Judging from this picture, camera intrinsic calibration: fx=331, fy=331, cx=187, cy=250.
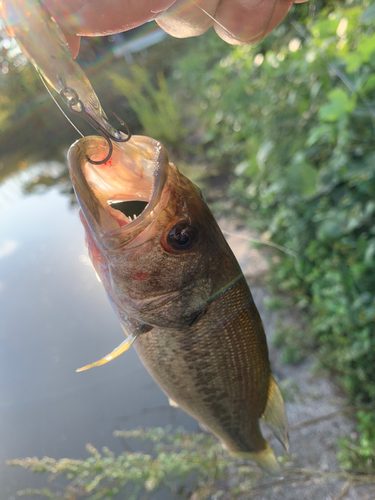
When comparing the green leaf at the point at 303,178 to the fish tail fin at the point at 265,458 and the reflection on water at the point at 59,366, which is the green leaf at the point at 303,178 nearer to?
the fish tail fin at the point at 265,458

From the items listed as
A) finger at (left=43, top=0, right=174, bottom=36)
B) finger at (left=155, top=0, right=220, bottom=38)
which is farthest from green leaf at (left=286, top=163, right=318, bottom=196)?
finger at (left=43, top=0, right=174, bottom=36)

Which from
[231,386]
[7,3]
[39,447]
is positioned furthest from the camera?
[39,447]

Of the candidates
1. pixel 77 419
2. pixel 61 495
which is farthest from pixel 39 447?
pixel 61 495

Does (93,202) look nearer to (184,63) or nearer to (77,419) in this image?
(77,419)

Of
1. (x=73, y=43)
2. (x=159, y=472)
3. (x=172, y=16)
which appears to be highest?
(x=172, y=16)

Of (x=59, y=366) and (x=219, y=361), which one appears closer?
(x=219, y=361)

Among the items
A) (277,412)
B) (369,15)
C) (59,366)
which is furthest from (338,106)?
(59,366)

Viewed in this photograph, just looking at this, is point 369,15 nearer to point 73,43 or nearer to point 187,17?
point 187,17
